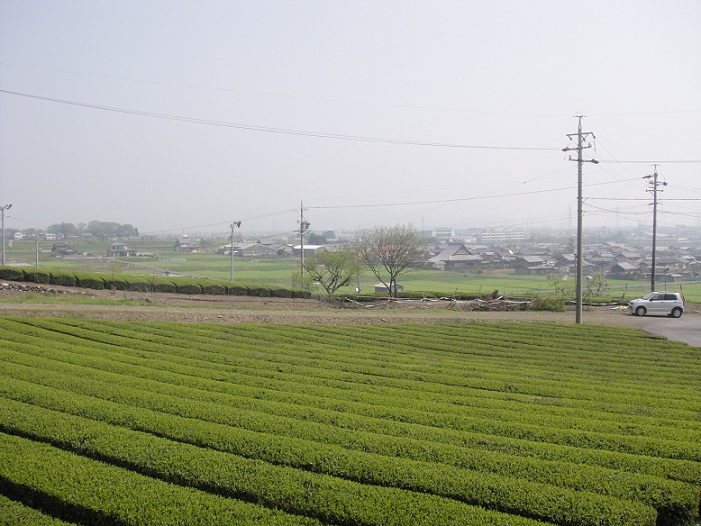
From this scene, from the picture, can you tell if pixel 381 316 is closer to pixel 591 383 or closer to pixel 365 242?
pixel 591 383

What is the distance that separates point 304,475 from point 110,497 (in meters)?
2.79

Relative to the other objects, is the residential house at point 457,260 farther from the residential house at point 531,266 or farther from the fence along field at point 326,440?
the fence along field at point 326,440

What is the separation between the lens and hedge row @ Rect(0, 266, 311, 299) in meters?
38.8

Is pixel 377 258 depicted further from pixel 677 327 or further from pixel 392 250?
pixel 677 327

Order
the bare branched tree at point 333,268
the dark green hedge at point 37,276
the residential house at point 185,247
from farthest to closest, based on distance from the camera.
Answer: the residential house at point 185,247 → the bare branched tree at point 333,268 → the dark green hedge at point 37,276

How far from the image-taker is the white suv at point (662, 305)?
129ft

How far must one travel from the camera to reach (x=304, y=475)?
880cm

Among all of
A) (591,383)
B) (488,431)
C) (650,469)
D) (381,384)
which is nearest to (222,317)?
(381,384)

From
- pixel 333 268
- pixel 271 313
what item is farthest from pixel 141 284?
pixel 333 268

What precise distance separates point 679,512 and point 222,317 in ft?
76.3

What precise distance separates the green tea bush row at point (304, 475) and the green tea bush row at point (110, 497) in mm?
302

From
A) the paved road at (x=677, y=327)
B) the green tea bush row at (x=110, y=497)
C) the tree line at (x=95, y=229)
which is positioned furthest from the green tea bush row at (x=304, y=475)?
the tree line at (x=95, y=229)

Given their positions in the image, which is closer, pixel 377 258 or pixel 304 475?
pixel 304 475

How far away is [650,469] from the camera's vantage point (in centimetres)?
951
